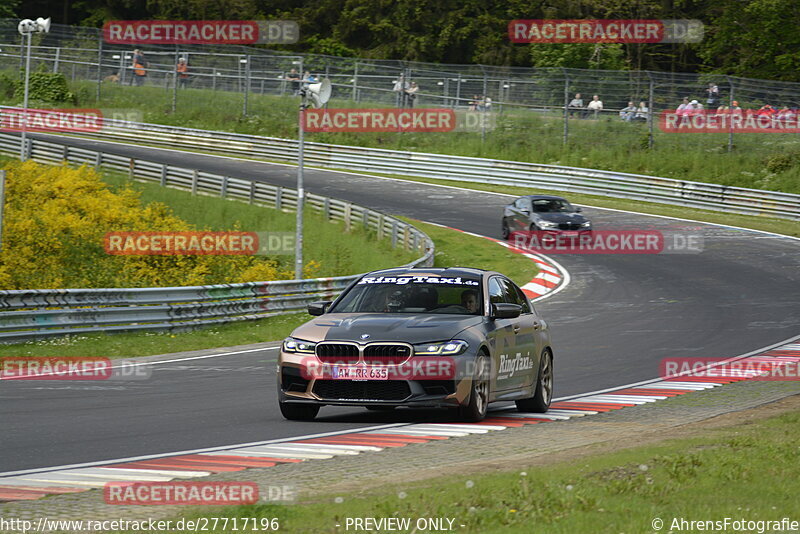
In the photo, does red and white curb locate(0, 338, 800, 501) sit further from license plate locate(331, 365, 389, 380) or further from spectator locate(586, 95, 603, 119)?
spectator locate(586, 95, 603, 119)

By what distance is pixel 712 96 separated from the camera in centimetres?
4484

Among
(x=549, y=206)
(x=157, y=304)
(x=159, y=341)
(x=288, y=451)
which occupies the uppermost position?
(x=288, y=451)

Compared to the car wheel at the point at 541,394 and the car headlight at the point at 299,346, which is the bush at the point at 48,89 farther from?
the car headlight at the point at 299,346

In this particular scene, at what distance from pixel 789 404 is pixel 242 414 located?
6.01 metres

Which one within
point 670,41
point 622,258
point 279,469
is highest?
point 670,41

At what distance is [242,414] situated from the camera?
40.0 feet

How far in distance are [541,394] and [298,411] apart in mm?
2756

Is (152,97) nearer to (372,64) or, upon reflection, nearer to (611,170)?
(372,64)

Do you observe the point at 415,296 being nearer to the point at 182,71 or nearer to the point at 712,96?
the point at 712,96

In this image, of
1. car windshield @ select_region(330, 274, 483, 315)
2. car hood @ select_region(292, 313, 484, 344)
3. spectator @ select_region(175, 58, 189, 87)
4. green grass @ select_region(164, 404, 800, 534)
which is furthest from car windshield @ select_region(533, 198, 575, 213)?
spectator @ select_region(175, 58, 189, 87)

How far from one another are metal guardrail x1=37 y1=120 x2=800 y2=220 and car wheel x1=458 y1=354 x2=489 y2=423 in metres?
32.9

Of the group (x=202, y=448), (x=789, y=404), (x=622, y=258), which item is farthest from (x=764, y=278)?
(x=202, y=448)

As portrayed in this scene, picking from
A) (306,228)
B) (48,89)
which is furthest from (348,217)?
(48,89)

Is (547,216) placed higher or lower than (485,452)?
lower
